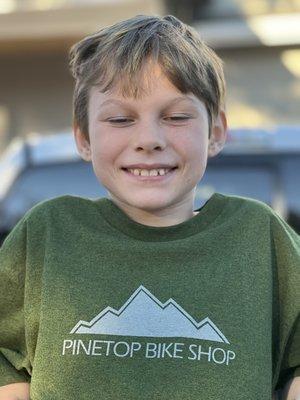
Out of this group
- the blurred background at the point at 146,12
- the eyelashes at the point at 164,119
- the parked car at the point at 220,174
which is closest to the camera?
the eyelashes at the point at 164,119

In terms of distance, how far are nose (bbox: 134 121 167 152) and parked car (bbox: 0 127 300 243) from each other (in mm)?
2444

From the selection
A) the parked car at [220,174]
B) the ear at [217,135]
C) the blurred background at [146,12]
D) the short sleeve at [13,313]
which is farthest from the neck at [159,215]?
the blurred background at [146,12]

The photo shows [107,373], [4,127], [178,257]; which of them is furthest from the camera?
[4,127]

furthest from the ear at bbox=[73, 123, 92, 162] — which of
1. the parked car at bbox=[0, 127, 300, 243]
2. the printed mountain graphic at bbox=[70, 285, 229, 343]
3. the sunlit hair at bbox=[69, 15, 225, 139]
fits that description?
the parked car at bbox=[0, 127, 300, 243]

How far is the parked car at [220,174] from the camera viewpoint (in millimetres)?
4453

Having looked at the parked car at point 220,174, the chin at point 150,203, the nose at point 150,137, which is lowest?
the parked car at point 220,174

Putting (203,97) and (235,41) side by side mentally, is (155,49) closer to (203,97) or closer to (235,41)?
(203,97)

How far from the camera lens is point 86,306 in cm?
191

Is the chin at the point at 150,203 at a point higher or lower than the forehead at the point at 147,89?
lower

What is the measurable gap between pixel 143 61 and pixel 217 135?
297mm

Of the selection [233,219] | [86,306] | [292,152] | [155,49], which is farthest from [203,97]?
[292,152]

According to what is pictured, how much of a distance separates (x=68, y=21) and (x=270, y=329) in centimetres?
1042

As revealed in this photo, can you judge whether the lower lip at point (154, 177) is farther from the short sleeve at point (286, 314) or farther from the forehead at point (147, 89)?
the short sleeve at point (286, 314)

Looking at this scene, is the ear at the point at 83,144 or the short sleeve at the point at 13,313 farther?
the ear at the point at 83,144
